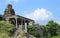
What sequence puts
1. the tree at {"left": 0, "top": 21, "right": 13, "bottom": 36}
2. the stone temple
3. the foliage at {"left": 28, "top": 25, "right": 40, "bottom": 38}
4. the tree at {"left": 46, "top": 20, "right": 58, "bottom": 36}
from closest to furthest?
the tree at {"left": 0, "top": 21, "right": 13, "bottom": 36}
the foliage at {"left": 28, "top": 25, "right": 40, "bottom": 38}
the stone temple
the tree at {"left": 46, "top": 20, "right": 58, "bottom": 36}

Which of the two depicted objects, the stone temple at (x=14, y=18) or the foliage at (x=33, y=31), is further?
the stone temple at (x=14, y=18)

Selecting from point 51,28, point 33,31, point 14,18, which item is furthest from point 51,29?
point 14,18

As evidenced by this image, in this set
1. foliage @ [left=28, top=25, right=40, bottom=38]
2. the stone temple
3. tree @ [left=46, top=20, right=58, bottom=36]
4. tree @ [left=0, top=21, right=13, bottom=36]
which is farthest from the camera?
tree @ [left=46, top=20, right=58, bottom=36]

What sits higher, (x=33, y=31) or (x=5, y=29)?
(x=5, y=29)

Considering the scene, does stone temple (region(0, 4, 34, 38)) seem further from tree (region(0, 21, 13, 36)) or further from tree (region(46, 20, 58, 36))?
tree (region(0, 21, 13, 36))

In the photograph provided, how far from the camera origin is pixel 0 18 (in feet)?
126

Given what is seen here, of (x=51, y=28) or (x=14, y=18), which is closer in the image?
(x=14, y=18)

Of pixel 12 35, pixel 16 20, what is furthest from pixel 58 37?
pixel 12 35

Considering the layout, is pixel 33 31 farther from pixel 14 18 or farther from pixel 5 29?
pixel 5 29

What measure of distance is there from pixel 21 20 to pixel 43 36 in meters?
6.34

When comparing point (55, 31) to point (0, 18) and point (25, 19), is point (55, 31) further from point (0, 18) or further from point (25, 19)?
point (0, 18)

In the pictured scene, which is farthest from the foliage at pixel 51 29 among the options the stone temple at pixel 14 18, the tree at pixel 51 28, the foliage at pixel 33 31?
the foliage at pixel 33 31

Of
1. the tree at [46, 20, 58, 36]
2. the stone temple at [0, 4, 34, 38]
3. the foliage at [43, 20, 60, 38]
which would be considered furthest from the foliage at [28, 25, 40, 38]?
the tree at [46, 20, 58, 36]

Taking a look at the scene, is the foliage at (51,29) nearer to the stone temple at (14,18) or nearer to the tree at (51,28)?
the tree at (51,28)
